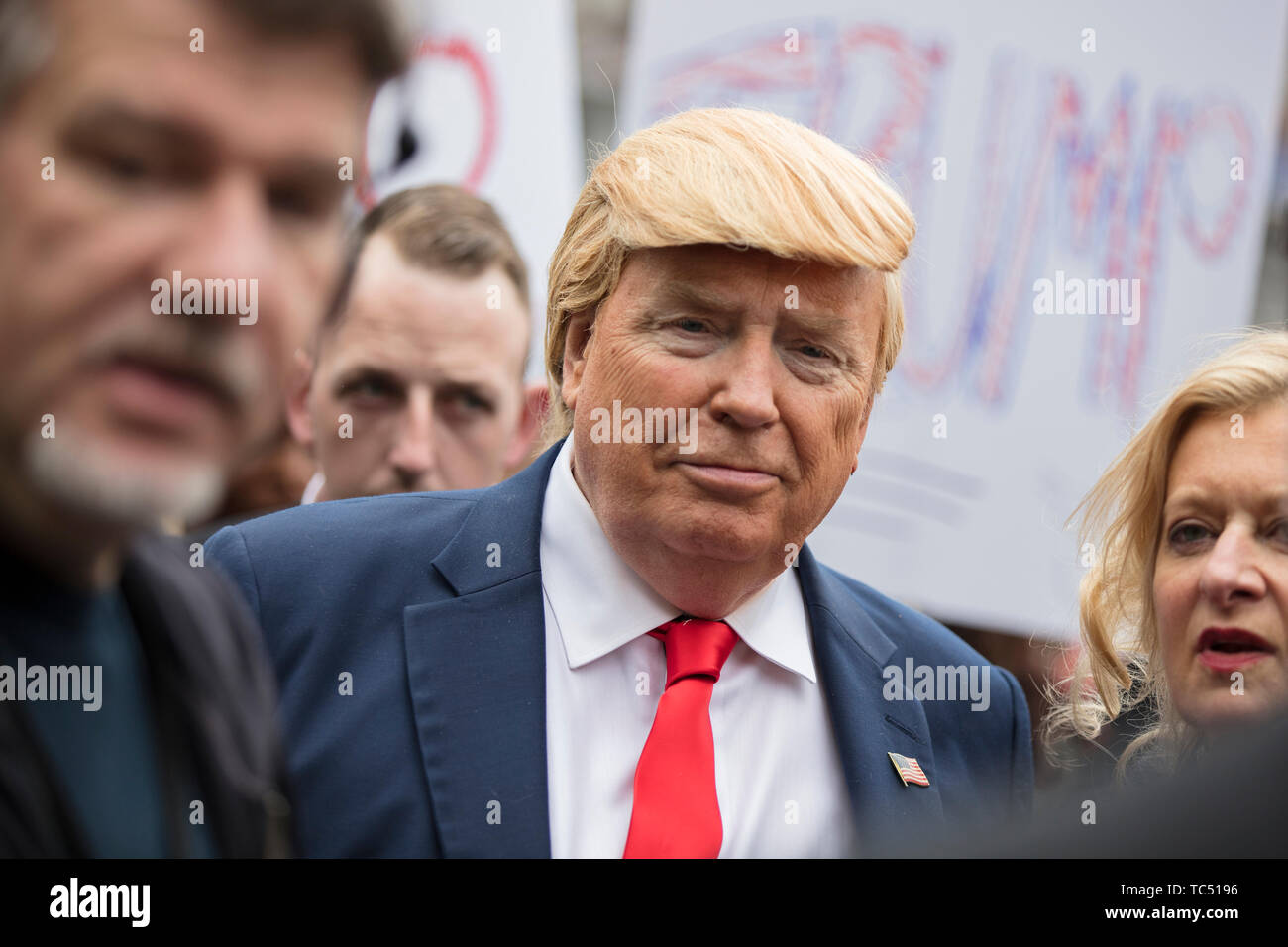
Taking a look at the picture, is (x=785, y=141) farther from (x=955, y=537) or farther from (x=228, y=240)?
(x=955, y=537)

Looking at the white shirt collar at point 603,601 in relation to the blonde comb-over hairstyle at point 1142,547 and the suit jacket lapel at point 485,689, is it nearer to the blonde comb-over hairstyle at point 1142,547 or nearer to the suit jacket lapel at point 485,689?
the suit jacket lapel at point 485,689

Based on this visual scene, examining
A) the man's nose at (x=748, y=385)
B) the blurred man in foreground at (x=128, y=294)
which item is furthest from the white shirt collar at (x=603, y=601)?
the blurred man in foreground at (x=128, y=294)

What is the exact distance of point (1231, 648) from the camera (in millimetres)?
1862

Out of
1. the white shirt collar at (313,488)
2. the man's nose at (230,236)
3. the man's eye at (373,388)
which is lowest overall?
the white shirt collar at (313,488)

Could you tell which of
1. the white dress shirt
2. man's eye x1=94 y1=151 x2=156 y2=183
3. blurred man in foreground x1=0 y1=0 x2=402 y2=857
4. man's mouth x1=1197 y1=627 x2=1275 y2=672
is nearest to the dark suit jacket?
blurred man in foreground x1=0 y1=0 x2=402 y2=857

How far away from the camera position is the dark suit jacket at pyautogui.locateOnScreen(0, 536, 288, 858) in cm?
102

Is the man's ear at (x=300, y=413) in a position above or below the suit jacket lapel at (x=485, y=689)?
above

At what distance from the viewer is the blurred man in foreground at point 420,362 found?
2119 millimetres

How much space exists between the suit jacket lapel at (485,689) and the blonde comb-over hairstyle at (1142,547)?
3.00 feet

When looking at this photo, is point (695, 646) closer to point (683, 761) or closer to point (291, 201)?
point (683, 761)

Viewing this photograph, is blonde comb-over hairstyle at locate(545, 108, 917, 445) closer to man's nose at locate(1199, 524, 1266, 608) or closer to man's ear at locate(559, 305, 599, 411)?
man's ear at locate(559, 305, 599, 411)

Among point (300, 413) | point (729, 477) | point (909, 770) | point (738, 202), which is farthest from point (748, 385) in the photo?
point (300, 413)

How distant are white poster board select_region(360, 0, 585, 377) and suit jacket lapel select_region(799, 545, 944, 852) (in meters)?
1.07

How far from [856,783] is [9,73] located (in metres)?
1.33
